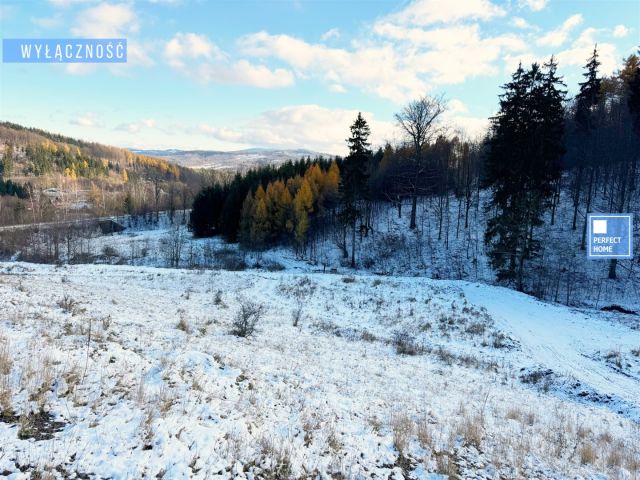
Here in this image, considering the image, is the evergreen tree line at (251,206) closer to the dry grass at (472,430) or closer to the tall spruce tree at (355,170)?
the tall spruce tree at (355,170)

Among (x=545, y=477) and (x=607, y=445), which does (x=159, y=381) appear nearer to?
(x=545, y=477)

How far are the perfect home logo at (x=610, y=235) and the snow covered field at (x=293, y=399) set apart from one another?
48.1 feet

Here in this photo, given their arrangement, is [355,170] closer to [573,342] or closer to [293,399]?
[573,342]

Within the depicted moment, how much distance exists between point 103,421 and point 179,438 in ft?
3.51

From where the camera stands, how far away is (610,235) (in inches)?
1066

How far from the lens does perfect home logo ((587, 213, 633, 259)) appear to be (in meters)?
26.4

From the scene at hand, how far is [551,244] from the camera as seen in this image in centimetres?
3416

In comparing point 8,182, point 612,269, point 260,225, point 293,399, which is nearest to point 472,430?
point 293,399

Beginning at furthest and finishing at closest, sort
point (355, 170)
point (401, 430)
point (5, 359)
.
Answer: point (355, 170)
point (401, 430)
point (5, 359)

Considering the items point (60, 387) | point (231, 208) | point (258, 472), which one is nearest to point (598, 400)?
point (258, 472)

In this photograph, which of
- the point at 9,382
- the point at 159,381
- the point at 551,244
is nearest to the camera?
the point at 9,382

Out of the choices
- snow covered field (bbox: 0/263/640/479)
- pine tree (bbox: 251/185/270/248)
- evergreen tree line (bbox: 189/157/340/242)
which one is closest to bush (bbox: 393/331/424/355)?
snow covered field (bbox: 0/263/640/479)

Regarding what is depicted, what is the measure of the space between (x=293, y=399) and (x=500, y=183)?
30535 mm

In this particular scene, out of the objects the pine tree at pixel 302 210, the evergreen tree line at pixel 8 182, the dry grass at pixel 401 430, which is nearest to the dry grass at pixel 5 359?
the dry grass at pixel 401 430
